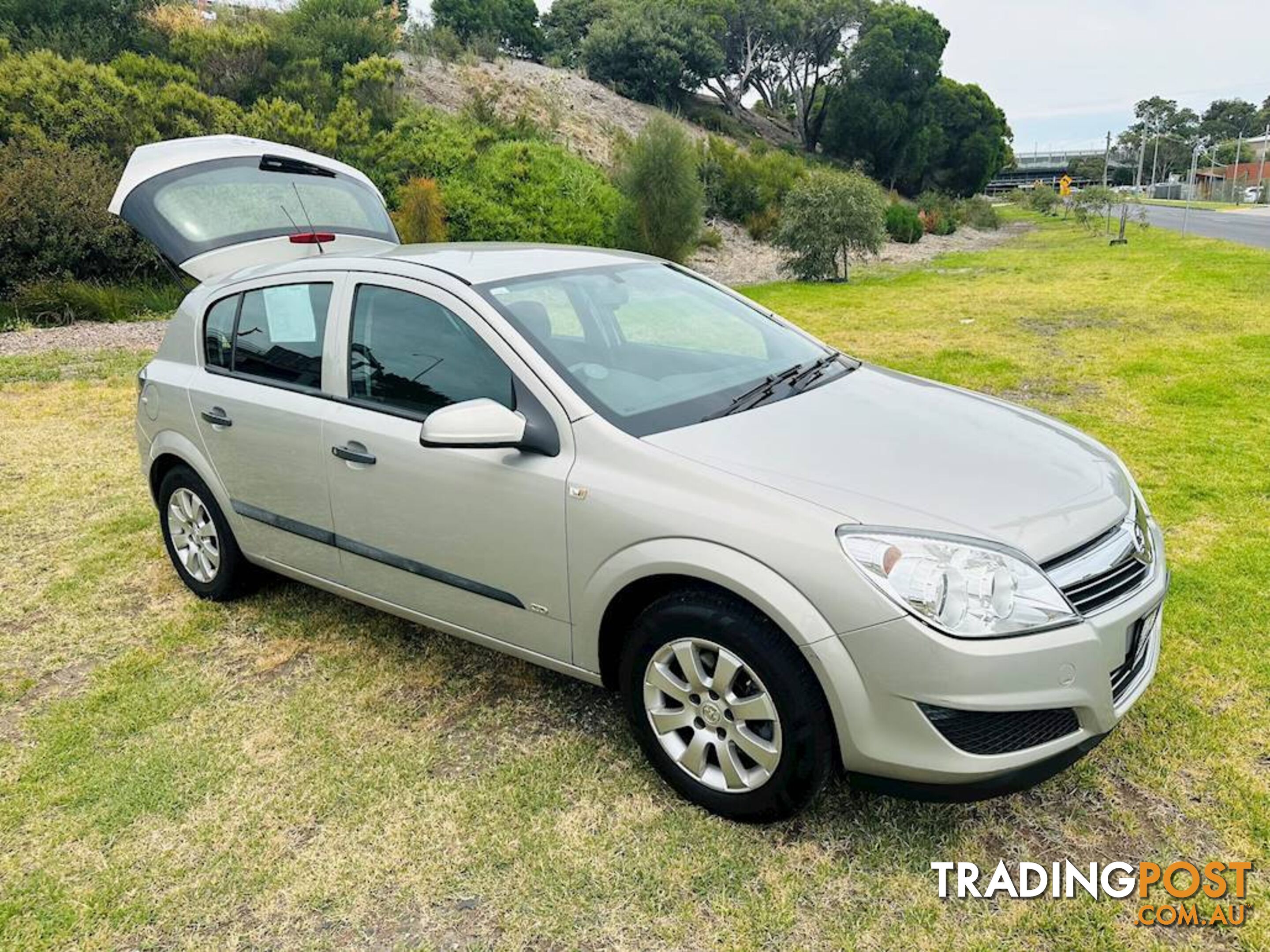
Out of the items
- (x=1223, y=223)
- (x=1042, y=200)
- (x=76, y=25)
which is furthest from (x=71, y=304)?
(x=1042, y=200)

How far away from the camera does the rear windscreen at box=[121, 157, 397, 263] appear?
4871 millimetres

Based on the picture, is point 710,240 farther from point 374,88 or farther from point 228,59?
point 228,59

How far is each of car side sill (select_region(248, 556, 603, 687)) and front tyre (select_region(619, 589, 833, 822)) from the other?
27 centimetres

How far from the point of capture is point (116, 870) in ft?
8.16

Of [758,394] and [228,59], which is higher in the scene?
[228,59]

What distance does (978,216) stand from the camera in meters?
37.5

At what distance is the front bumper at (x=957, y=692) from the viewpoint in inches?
83.9

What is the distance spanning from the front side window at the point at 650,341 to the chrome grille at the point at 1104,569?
3.52ft

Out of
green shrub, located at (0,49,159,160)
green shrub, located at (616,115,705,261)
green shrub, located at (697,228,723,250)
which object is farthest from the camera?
green shrub, located at (697,228,723,250)

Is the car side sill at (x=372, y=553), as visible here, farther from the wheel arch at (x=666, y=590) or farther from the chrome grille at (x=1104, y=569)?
the chrome grille at (x=1104, y=569)

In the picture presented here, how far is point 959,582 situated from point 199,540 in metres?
3.43

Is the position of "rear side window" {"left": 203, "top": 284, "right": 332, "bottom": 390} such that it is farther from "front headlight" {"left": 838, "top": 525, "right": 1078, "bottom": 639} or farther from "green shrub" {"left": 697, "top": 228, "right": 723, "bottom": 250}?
"green shrub" {"left": 697, "top": 228, "right": 723, "bottom": 250}

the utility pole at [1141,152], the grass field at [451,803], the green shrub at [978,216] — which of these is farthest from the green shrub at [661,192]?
the utility pole at [1141,152]

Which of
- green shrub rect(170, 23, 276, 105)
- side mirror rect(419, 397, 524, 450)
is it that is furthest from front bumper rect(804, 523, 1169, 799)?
green shrub rect(170, 23, 276, 105)
